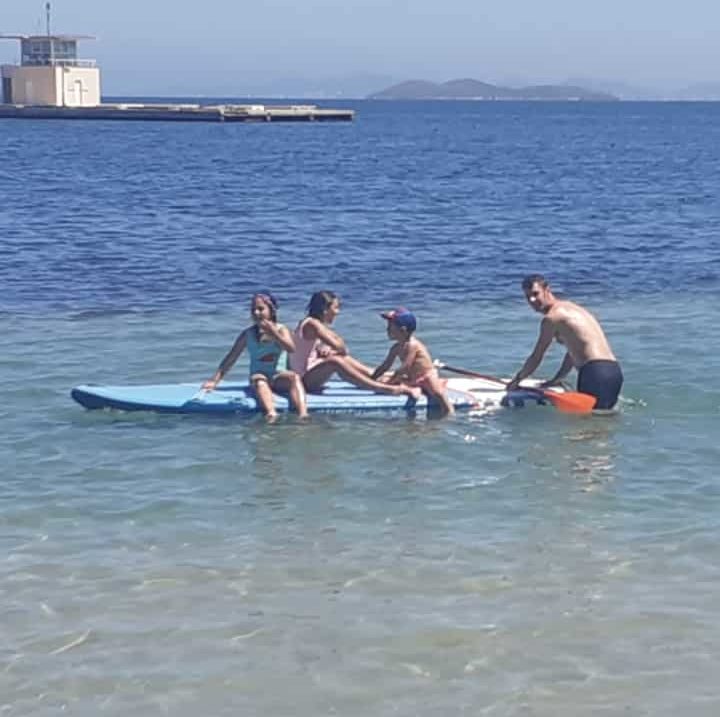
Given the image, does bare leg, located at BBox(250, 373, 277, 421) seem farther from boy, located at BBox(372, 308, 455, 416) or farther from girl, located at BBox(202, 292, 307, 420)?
boy, located at BBox(372, 308, 455, 416)

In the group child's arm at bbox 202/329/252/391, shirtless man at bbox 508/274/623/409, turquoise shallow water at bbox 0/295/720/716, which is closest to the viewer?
turquoise shallow water at bbox 0/295/720/716

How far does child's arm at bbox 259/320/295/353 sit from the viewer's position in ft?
41.8

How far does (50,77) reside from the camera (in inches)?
3836

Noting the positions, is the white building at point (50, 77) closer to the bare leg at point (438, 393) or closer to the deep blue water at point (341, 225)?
the deep blue water at point (341, 225)

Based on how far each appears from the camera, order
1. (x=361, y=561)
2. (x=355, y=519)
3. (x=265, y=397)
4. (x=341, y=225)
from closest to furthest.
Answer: (x=361, y=561) < (x=355, y=519) < (x=265, y=397) < (x=341, y=225)

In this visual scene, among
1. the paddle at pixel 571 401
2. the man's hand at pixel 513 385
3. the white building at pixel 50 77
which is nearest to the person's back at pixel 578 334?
the paddle at pixel 571 401

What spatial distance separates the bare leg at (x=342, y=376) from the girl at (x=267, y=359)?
0.85ft

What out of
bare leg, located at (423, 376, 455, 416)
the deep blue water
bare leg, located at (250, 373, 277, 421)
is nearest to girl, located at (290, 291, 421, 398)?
bare leg, located at (423, 376, 455, 416)

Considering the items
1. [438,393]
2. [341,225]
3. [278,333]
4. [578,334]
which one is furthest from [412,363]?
[341,225]

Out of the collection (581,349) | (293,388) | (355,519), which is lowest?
(355,519)

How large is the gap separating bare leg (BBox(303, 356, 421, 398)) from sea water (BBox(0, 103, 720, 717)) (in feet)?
1.36

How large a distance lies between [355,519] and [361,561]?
929 mm

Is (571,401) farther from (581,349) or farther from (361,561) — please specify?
(361,561)

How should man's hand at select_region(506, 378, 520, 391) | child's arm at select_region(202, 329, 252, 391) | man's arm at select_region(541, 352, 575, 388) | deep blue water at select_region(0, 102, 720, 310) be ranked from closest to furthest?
child's arm at select_region(202, 329, 252, 391)
man's hand at select_region(506, 378, 520, 391)
man's arm at select_region(541, 352, 575, 388)
deep blue water at select_region(0, 102, 720, 310)
